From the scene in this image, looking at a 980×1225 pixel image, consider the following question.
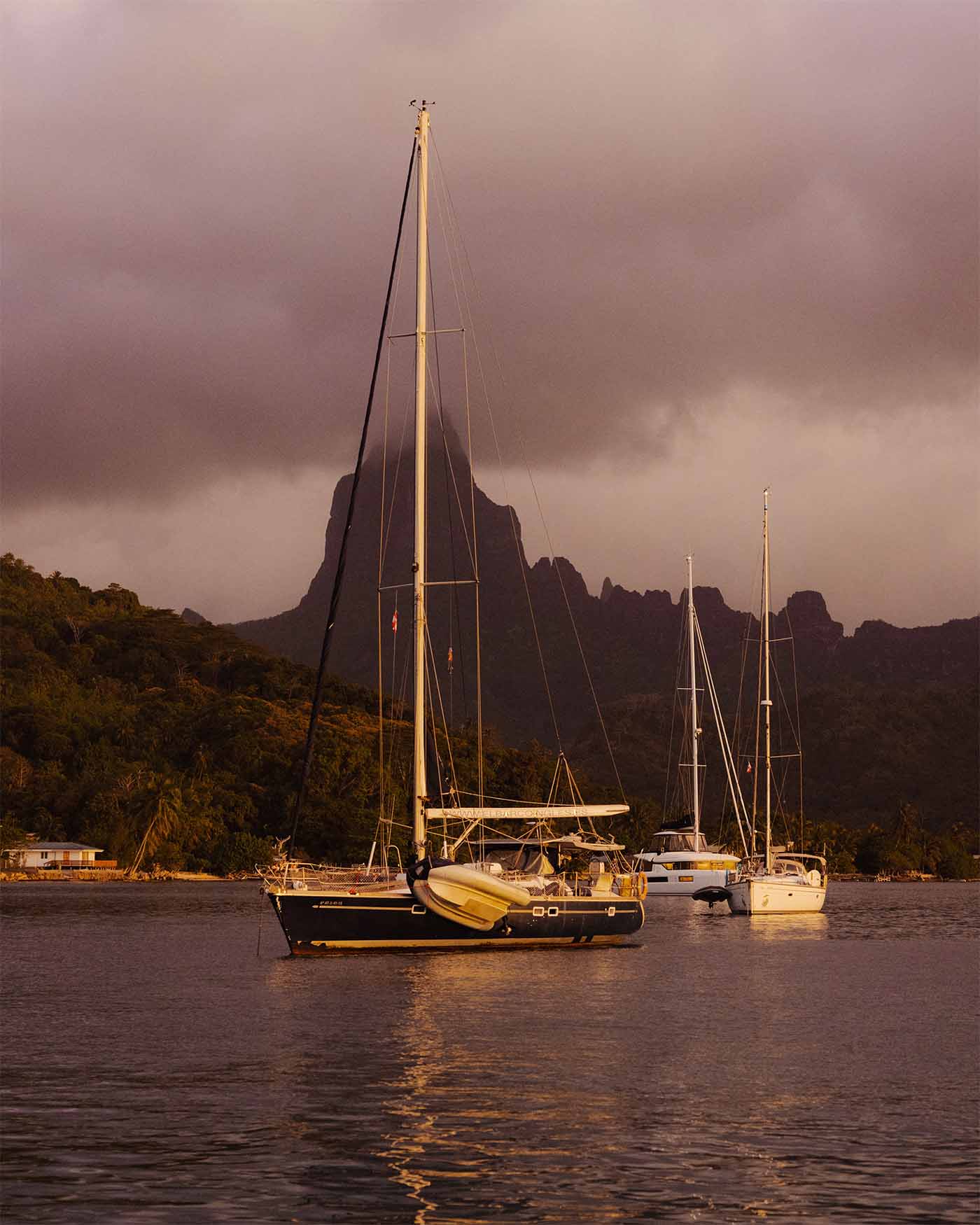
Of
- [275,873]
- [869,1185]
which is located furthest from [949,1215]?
[275,873]

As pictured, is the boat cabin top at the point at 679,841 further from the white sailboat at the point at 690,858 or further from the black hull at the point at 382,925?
the black hull at the point at 382,925

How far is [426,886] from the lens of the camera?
1861 inches

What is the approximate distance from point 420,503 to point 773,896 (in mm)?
41572

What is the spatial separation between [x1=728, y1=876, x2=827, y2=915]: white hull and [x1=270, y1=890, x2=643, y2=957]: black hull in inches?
1297

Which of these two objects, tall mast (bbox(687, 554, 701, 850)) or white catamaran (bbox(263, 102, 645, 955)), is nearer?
white catamaran (bbox(263, 102, 645, 955))

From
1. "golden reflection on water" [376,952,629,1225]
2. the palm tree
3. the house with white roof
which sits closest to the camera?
"golden reflection on water" [376,952,629,1225]

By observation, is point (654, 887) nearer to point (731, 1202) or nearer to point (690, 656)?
point (690, 656)

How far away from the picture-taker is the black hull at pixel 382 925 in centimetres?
4800

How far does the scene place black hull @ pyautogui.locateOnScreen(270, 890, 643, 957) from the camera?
4800cm

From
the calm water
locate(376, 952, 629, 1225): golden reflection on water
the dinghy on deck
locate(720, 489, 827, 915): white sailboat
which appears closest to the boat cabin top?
locate(720, 489, 827, 915): white sailboat

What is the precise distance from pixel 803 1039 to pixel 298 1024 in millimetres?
11139

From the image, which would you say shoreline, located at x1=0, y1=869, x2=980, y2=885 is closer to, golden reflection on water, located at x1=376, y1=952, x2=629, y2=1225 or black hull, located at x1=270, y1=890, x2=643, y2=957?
black hull, located at x1=270, y1=890, x2=643, y2=957

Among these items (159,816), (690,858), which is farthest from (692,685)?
(159,816)

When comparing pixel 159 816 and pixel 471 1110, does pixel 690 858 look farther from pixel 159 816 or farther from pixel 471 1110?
pixel 471 1110
